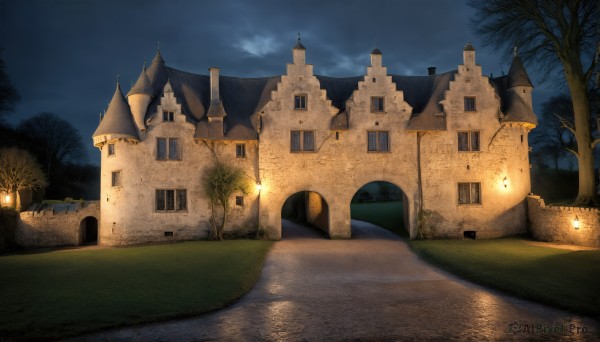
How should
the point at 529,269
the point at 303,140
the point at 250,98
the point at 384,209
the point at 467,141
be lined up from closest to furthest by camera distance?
the point at 529,269 < the point at 303,140 < the point at 467,141 < the point at 250,98 < the point at 384,209

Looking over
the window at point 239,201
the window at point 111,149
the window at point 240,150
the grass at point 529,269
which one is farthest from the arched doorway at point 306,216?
the window at point 111,149

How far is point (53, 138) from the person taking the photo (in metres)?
50.9

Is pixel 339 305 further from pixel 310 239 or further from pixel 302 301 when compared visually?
pixel 310 239

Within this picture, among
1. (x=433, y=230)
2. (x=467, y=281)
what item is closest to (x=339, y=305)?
(x=467, y=281)

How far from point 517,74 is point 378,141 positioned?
11.1m

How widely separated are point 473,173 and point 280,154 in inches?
519

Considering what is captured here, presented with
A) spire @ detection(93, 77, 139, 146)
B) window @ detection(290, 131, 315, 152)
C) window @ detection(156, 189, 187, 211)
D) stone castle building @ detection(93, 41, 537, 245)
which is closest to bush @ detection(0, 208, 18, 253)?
stone castle building @ detection(93, 41, 537, 245)

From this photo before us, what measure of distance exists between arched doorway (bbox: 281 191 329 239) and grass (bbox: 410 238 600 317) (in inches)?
348

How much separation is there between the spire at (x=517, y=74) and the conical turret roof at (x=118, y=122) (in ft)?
86.2

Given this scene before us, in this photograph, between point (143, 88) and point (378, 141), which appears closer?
point (378, 141)

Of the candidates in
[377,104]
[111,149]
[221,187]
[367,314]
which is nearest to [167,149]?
[111,149]

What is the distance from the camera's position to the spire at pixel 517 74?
93.2ft

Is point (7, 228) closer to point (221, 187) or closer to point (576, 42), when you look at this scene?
point (221, 187)

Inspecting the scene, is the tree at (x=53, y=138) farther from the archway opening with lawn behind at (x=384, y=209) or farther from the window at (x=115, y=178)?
the archway opening with lawn behind at (x=384, y=209)
